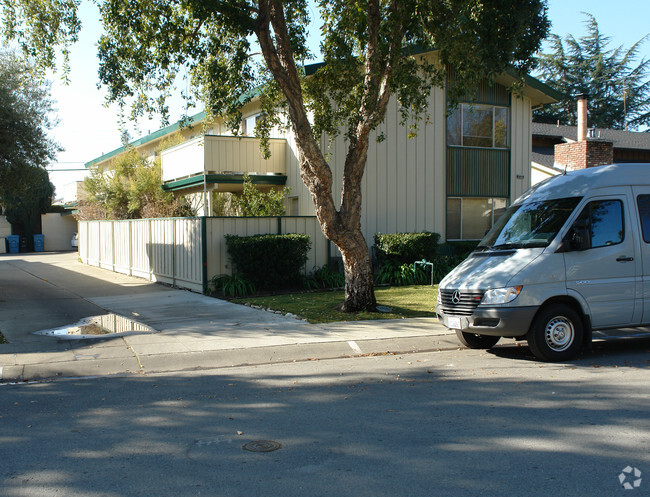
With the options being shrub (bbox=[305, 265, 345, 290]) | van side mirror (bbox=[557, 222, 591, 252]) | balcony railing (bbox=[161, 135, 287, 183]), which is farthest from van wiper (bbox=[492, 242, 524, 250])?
balcony railing (bbox=[161, 135, 287, 183])

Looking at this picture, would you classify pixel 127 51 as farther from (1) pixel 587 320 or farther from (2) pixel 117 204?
Answer: (2) pixel 117 204

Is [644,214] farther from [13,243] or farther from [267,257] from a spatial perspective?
[13,243]

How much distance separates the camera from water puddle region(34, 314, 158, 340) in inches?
396

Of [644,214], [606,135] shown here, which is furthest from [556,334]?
[606,135]

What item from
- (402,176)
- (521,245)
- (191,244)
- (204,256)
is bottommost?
(204,256)

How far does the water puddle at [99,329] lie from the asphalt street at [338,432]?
8.13 feet

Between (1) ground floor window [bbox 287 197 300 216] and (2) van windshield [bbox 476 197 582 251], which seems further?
(1) ground floor window [bbox 287 197 300 216]

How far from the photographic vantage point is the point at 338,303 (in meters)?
13.2

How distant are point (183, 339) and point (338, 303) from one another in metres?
4.36

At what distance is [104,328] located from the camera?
428 inches

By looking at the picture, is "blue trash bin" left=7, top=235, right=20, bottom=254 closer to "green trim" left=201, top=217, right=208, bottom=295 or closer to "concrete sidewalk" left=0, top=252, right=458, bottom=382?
"concrete sidewalk" left=0, top=252, right=458, bottom=382

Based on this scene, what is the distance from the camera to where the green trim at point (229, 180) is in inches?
703

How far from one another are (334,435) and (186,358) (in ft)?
12.8

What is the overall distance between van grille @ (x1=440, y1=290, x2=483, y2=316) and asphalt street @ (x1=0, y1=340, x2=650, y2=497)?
868 mm
